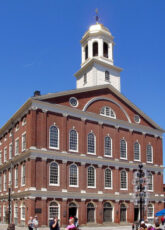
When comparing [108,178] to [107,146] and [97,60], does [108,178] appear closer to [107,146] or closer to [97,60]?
[107,146]

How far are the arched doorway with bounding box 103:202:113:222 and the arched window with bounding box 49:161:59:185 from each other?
7.94m

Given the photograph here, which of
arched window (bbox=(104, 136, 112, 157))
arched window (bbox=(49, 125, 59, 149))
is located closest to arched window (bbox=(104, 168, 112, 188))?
arched window (bbox=(104, 136, 112, 157))

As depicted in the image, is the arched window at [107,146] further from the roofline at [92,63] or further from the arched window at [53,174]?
the roofline at [92,63]

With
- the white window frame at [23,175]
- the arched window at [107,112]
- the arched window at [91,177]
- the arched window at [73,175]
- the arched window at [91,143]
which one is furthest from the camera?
the arched window at [107,112]

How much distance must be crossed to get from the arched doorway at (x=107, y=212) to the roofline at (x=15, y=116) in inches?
612

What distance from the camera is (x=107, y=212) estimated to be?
144 feet

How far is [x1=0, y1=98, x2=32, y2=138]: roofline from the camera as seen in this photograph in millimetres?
40366

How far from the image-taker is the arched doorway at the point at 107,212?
43375 mm

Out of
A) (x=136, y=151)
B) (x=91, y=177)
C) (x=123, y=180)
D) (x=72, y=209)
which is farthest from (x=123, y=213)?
(x=136, y=151)

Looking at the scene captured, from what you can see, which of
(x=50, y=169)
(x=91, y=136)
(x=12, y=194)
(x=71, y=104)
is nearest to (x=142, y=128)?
(x=91, y=136)

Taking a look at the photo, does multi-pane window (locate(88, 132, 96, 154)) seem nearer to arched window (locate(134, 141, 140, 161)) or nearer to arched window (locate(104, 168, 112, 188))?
arched window (locate(104, 168, 112, 188))

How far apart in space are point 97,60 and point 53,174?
62.4ft

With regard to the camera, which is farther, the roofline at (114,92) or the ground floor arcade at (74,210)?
the roofline at (114,92)

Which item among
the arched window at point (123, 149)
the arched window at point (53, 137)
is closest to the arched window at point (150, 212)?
the arched window at point (123, 149)
